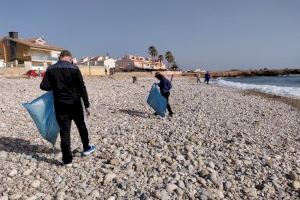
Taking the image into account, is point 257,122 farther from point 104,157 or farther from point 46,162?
point 46,162

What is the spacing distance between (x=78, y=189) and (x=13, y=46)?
203 ft

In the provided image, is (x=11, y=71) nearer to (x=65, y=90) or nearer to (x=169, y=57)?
(x=65, y=90)

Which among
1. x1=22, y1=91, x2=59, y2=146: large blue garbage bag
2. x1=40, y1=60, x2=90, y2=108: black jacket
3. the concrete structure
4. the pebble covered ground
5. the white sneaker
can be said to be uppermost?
x1=40, y1=60, x2=90, y2=108: black jacket

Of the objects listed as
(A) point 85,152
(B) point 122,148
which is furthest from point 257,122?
(A) point 85,152

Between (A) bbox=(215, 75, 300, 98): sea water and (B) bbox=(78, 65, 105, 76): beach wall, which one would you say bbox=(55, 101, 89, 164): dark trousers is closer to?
(A) bbox=(215, 75, 300, 98): sea water

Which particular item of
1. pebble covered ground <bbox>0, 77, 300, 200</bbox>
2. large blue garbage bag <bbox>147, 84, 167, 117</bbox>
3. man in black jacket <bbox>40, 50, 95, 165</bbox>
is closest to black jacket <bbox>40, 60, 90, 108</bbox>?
man in black jacket <bbox>40, 50, 95, 165</bbox>

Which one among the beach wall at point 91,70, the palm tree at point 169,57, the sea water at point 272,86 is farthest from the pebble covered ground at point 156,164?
the palm tree at point 169,57

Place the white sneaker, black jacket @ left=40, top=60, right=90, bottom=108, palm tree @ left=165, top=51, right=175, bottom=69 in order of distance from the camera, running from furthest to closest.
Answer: palm tree @ left=165, top=51, right=175, bottom=69 < the white sneaker < black jacket @ left=40, top=60, right=90, bottom=108

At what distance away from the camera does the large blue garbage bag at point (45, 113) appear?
6527 mm

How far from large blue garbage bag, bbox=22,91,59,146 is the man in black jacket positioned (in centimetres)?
64

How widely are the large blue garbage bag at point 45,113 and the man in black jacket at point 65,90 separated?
25.0 inches

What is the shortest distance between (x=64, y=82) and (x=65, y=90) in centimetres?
14

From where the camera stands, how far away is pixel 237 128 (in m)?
9.98

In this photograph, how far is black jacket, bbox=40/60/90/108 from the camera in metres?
5.82
